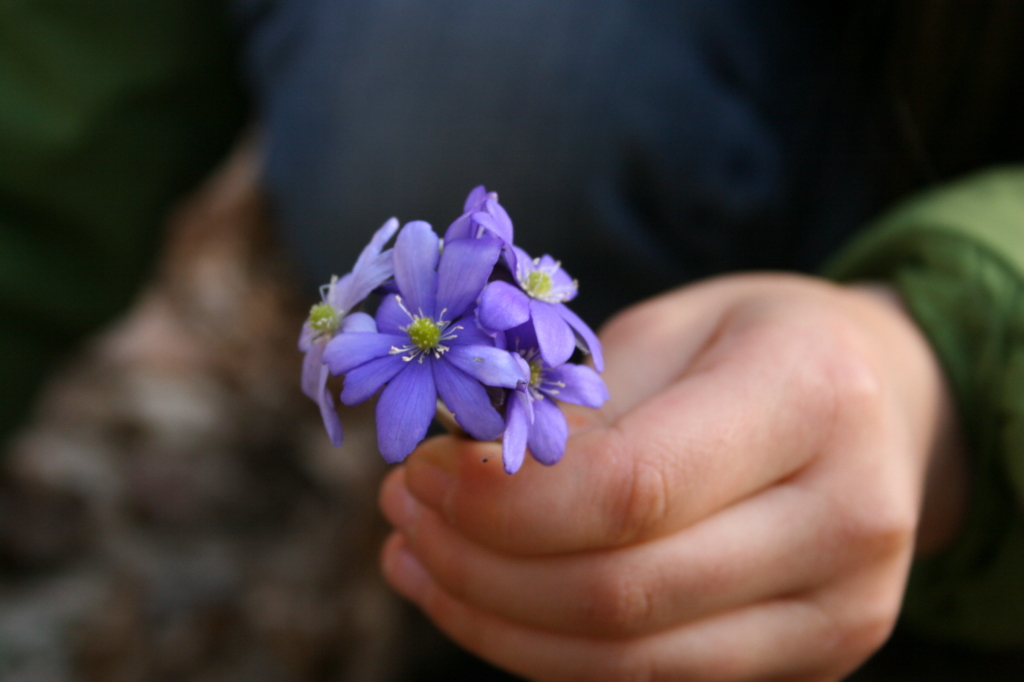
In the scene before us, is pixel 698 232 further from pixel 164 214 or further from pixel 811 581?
pixel 164 214

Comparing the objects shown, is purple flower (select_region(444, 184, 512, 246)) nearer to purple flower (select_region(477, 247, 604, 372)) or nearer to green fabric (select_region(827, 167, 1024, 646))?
purple flower (select_region(477, 247, 604, 372))

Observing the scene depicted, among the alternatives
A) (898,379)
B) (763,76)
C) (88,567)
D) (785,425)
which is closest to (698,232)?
(763,76)

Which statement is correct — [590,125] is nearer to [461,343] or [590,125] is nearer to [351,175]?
[351,175]

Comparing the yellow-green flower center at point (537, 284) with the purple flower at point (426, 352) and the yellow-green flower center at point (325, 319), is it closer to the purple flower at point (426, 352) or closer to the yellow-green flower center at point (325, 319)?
the purple flower at point (426, 352)

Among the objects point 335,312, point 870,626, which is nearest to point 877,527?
point 870,626

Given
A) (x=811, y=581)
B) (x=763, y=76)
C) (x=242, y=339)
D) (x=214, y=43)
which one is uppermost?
(x=214, y=43)

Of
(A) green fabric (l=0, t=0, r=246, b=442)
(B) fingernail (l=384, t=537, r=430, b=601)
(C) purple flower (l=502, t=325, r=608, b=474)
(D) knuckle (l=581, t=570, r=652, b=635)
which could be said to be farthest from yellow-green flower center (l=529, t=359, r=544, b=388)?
(A) green fabric (l=0, t=0, r=246, b=442)
